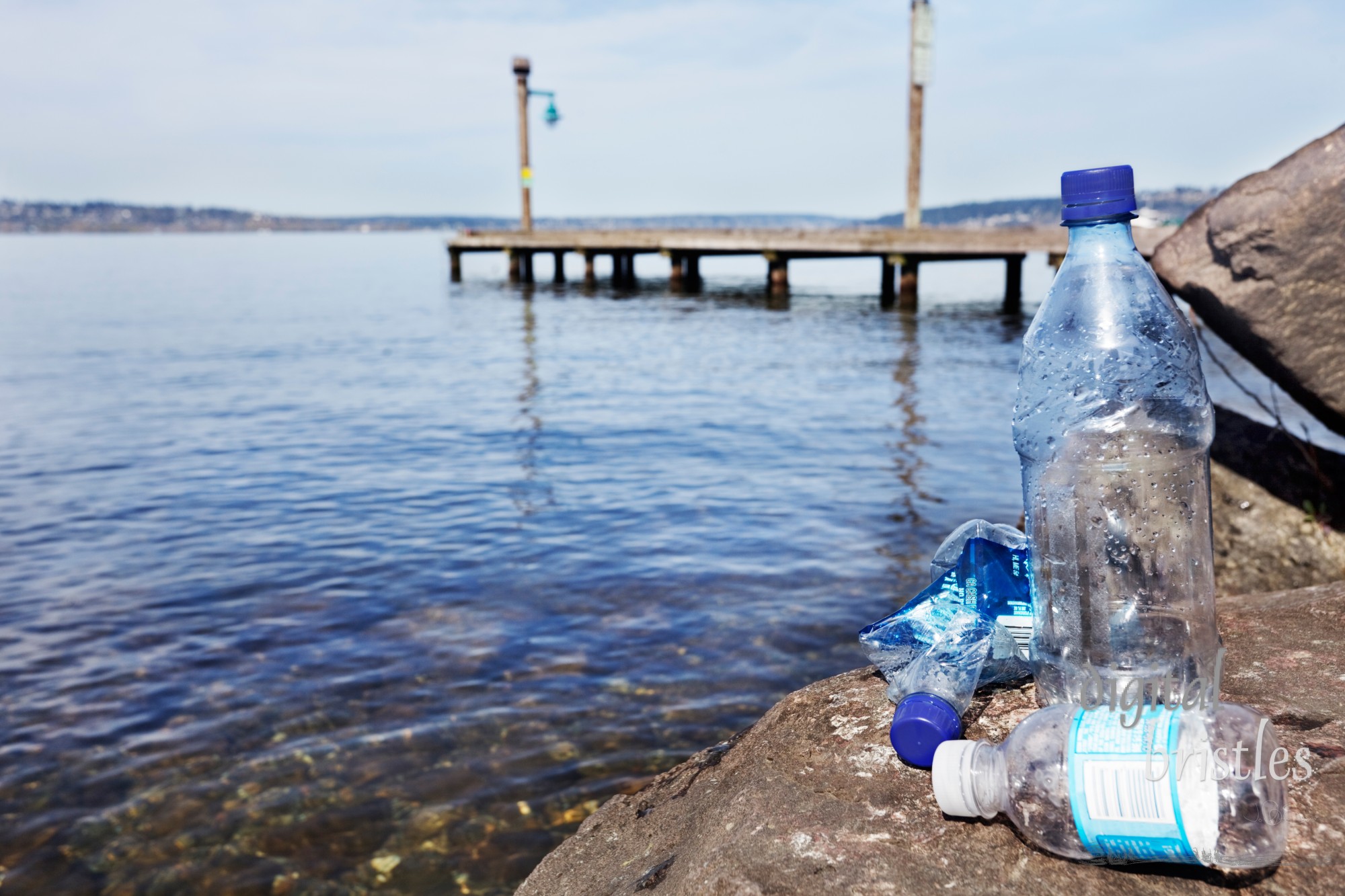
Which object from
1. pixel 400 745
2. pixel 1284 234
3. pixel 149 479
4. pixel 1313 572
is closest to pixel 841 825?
pixel 400 745

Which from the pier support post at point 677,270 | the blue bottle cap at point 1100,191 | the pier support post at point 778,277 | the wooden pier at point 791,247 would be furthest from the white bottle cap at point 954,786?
the pier support post at point 677,270

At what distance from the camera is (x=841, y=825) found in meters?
1.53

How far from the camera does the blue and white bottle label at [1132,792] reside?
1.30m

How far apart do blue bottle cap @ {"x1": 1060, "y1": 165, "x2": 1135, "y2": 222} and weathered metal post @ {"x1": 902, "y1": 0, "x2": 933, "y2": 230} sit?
71.3ft

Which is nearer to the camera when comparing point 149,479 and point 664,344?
point 149,479

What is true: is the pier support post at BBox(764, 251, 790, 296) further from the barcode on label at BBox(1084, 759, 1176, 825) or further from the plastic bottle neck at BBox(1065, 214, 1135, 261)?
the barcode on label at BBox(1084, 759, 1176, 825)

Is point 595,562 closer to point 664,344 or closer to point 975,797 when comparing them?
point 975,797

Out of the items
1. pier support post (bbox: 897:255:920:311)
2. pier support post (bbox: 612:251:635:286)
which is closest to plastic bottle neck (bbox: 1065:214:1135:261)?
pier support post (bbox: 897:255:920:311)

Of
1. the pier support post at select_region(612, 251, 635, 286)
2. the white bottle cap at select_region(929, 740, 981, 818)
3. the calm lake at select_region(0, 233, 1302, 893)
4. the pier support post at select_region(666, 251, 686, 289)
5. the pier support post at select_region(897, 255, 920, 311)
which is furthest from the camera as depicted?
the pier support post at select_region(612, 251, 635, 286)

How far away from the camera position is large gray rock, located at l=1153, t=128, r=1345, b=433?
3.62 m

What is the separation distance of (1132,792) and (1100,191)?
3.21ft

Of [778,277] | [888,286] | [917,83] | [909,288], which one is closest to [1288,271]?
[917,83]

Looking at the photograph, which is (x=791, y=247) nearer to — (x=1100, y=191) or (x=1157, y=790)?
(x=1100, y=191)

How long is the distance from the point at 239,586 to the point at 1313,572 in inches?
223
